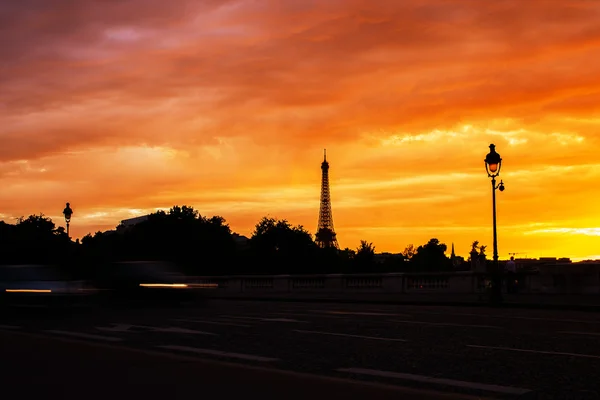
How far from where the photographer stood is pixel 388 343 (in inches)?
621

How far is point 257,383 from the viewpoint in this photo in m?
10.5

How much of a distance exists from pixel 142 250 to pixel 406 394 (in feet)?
389

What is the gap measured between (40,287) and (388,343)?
13834 mm

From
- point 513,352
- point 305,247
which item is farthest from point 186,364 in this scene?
point 305,247

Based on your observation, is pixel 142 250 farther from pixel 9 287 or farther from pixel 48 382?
pixel 48 382

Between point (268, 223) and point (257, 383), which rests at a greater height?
point (268, 223)

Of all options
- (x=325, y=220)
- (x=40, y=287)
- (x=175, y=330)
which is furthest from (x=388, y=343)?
(x=325, y=220)

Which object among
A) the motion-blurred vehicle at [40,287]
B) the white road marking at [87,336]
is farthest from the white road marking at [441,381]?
the motion-blurred vehicle at [40,287]

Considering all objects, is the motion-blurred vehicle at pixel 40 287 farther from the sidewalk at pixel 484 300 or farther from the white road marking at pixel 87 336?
the sidewalk at pixel 484 300

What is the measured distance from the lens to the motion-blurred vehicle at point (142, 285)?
100 feet

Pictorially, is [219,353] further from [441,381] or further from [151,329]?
[151,329]

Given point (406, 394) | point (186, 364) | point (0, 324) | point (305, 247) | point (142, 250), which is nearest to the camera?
point (406, 394)

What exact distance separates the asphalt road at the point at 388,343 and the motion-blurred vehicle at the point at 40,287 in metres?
0.44

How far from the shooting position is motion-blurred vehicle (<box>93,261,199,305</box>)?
100ft
